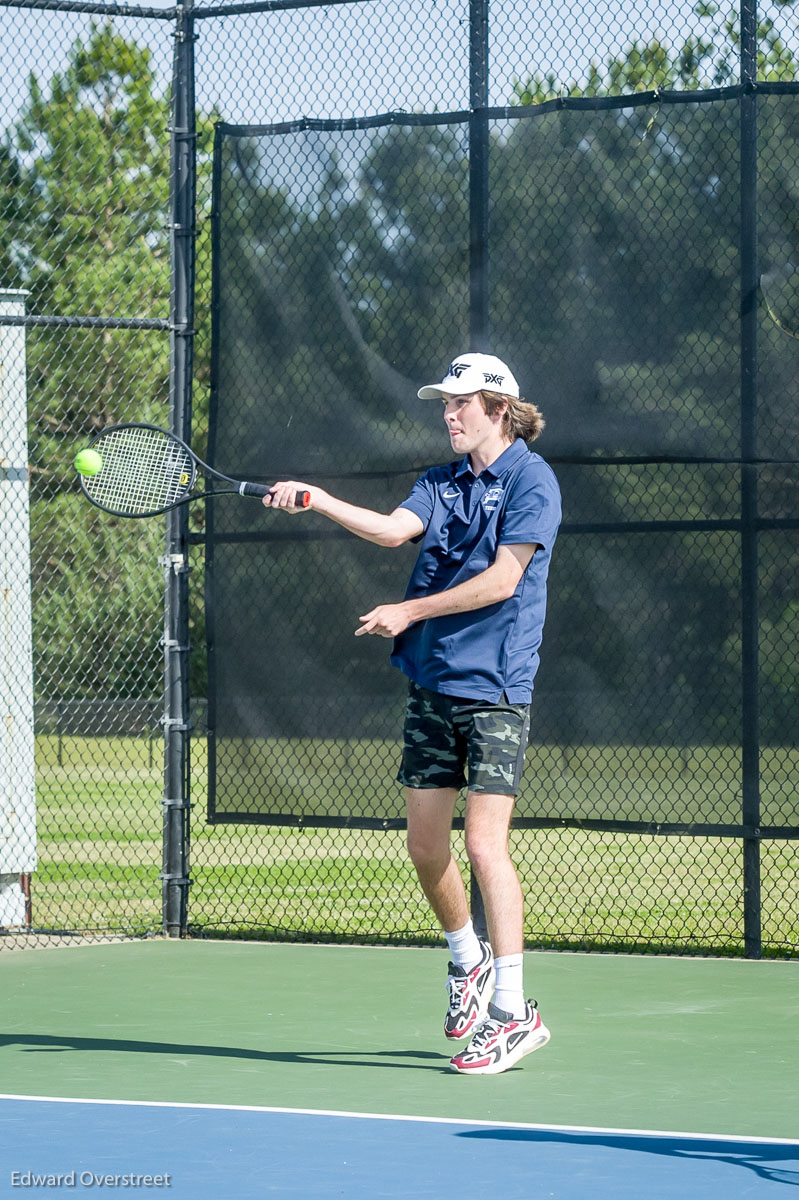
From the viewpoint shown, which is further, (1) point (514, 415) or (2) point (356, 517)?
(1) point (514, 415)

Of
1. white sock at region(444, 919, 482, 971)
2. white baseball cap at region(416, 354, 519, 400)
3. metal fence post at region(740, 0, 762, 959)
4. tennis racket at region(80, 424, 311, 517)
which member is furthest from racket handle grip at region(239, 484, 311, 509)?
metal fence post at region(740, 0, 762, 959)

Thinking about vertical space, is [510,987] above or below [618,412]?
below

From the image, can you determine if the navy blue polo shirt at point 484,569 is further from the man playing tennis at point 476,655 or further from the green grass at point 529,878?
the green grass at point 529,878

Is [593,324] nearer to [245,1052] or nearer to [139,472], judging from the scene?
[139,472]

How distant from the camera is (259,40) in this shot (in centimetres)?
690

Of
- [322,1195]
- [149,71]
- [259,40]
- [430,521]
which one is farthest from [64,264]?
[322,1195]

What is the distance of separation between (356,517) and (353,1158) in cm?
177

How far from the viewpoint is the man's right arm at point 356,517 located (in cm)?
468

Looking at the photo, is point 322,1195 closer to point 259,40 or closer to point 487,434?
point 487,434

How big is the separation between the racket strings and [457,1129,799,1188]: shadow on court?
280cm

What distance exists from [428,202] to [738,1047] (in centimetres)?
336

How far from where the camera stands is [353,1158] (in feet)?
12.4

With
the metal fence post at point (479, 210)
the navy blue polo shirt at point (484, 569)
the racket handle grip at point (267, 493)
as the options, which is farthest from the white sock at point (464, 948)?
the metal fence post at point (479, 210)

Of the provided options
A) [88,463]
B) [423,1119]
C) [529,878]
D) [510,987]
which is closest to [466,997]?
[510,987]
